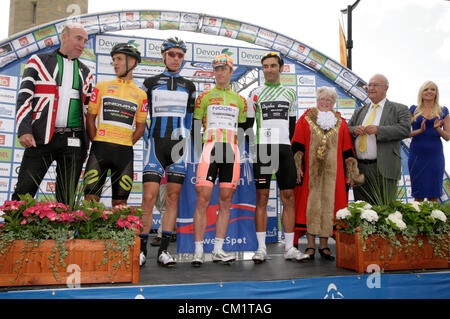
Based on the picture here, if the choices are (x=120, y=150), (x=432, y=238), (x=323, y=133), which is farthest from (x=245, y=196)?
(x=432, y=238)

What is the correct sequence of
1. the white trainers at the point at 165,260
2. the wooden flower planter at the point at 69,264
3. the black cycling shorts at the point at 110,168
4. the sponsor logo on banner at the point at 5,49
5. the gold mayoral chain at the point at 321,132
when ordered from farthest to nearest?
the sponsor logo on banner at the point at 5,49, the gold mayoral chain at the point at 321,132, the white trainers at the point at 165,260, the black cycling shorts at the point at 110,168, the wooden flower planter at the point at 69,264

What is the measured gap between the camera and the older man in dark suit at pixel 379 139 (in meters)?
3.82

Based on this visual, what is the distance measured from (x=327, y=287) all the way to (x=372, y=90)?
7.68 feet

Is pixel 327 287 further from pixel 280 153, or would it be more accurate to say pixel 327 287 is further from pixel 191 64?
pixel 191 64

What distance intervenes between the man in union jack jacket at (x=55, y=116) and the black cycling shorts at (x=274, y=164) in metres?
1.69

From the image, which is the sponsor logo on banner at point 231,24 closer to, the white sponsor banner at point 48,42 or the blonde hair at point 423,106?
the white sponsor banner at point 48,42

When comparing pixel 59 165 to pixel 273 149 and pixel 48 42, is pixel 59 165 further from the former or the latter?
pixel 48 42

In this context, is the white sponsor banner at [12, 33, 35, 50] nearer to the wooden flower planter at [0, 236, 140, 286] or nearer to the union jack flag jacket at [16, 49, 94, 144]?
the union jack flag jacket at [16, 49, 94, 144]

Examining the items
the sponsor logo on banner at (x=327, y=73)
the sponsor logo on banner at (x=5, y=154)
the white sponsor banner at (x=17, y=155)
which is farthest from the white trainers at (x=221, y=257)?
the sponsor logo on banner at (x=327, y=73)

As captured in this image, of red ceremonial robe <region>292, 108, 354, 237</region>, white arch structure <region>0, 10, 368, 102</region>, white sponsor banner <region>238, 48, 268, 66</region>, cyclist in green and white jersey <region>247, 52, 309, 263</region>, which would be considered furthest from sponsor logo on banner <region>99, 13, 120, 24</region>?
red ceremonial robe <region>292, 108, 354, 237</region>

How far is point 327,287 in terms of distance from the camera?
2771 millimetres

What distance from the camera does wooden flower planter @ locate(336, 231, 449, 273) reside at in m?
3.04

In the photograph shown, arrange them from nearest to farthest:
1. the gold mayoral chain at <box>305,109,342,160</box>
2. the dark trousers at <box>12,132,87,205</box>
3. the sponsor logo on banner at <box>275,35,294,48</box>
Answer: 1. the dark trousers at <box>12,132,87,205</box>
2. the gold mayoral chain at <box>305,109,342,160</box>
3. the sponsor logo on banner at <box>275,35,294,48</box>

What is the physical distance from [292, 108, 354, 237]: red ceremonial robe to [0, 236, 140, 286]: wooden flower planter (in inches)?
76.5
